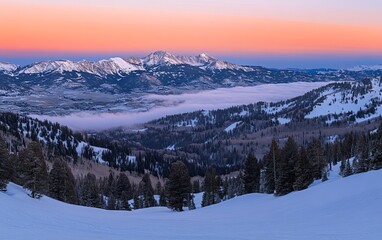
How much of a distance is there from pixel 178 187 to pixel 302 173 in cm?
1997

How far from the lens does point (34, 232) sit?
79.4 ft

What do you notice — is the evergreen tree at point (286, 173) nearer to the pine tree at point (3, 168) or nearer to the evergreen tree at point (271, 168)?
the evergreen tree at point (271, 168)

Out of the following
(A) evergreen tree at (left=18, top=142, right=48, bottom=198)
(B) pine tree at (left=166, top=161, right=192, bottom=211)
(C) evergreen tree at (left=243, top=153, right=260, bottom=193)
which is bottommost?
(C) evergreen tree at (left=243, top=153, right=260, bottom=193)

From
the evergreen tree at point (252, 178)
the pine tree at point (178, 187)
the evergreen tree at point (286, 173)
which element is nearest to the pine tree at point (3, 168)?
the pine tree at point (178, 187)

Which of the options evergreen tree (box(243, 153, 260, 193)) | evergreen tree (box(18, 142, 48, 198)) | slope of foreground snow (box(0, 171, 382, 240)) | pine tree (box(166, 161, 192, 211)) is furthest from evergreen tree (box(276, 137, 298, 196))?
evergreen tree (box(18, 142, 48, 198))

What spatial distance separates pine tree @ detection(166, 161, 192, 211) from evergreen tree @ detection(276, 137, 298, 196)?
586 inches

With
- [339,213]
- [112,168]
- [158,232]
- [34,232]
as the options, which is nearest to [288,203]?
[339,213]

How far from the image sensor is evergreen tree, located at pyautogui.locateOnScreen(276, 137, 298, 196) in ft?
189

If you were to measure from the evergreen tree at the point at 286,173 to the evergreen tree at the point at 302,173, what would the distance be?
1.25 metres

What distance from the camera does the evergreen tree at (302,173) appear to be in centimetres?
5612

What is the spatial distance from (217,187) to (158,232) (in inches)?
1881

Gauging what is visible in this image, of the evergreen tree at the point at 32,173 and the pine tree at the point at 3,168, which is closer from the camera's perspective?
the pine tree at the point at 3,168

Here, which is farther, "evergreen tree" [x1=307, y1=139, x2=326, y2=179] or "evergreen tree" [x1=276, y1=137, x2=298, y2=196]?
"evergreen tree" [x1=307, y1=139, x2=326, y2=179]

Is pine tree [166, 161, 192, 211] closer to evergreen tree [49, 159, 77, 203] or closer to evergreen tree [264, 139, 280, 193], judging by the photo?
evergreen tree [264, 139, 280, 193]
